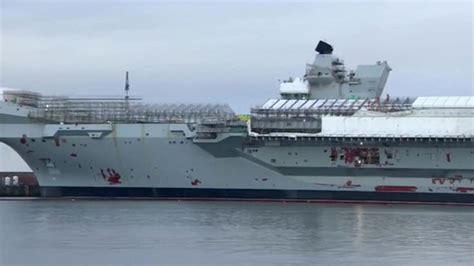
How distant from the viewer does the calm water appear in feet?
91.9

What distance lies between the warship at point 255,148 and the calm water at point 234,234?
281 cm

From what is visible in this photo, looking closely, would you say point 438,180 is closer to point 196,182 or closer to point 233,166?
point 233,166

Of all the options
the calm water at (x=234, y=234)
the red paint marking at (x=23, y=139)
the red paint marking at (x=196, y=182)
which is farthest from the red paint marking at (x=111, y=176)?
the calm water at (x=234, y=234)

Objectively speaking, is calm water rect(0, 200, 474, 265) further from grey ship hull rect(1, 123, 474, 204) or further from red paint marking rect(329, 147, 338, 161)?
red paint marking rect(329, 147, 338, 161)

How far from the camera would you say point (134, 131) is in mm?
50312

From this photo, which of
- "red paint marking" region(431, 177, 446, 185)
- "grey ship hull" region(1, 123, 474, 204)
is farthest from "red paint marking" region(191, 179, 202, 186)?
"red paint marking" region(431, 177, 446, 185)

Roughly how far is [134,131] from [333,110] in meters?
9.06

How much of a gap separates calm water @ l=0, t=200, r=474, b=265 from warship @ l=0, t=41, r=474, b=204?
2.81 m

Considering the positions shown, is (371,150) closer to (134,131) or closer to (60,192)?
(134,131)

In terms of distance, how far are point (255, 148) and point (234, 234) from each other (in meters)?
16.9

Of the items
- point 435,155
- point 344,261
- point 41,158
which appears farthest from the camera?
point 41,158

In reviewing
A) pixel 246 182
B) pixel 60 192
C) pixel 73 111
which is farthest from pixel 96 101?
pixel 246 182

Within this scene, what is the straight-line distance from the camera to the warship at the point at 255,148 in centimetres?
4872

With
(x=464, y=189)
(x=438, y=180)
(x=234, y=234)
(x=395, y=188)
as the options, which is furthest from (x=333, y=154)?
(x=234, y=234)
